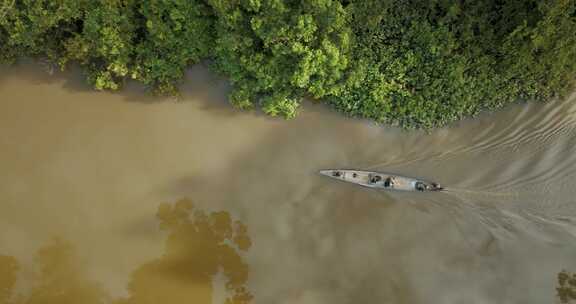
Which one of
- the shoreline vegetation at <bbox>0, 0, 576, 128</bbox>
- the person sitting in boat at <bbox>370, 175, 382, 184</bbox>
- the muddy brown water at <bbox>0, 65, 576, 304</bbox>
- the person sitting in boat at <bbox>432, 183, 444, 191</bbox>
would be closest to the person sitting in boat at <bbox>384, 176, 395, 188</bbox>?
the person sitting in boat at <bbox>370, 175, 382, 184</bbox>

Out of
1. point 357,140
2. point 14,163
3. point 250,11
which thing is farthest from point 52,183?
point 357,140

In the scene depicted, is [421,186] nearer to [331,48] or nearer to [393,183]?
[393,183]

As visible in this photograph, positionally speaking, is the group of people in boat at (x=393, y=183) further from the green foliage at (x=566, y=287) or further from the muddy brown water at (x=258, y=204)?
the green foliage at (x=566, y=287)

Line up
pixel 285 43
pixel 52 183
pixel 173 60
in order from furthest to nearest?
pixel 52 183, pixel 173 60, pixel 285 43

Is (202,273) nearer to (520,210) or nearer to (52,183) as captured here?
(52,183)

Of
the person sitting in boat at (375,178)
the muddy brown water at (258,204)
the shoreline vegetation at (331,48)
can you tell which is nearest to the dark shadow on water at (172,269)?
the muddy brown water at (258,204)

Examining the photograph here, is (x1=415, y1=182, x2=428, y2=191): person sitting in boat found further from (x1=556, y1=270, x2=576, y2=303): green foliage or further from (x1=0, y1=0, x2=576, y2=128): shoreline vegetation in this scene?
(x1=556, y1=270, x2=576, y2=303): green foliage

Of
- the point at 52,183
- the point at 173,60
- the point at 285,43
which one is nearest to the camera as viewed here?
the point at 285,43
